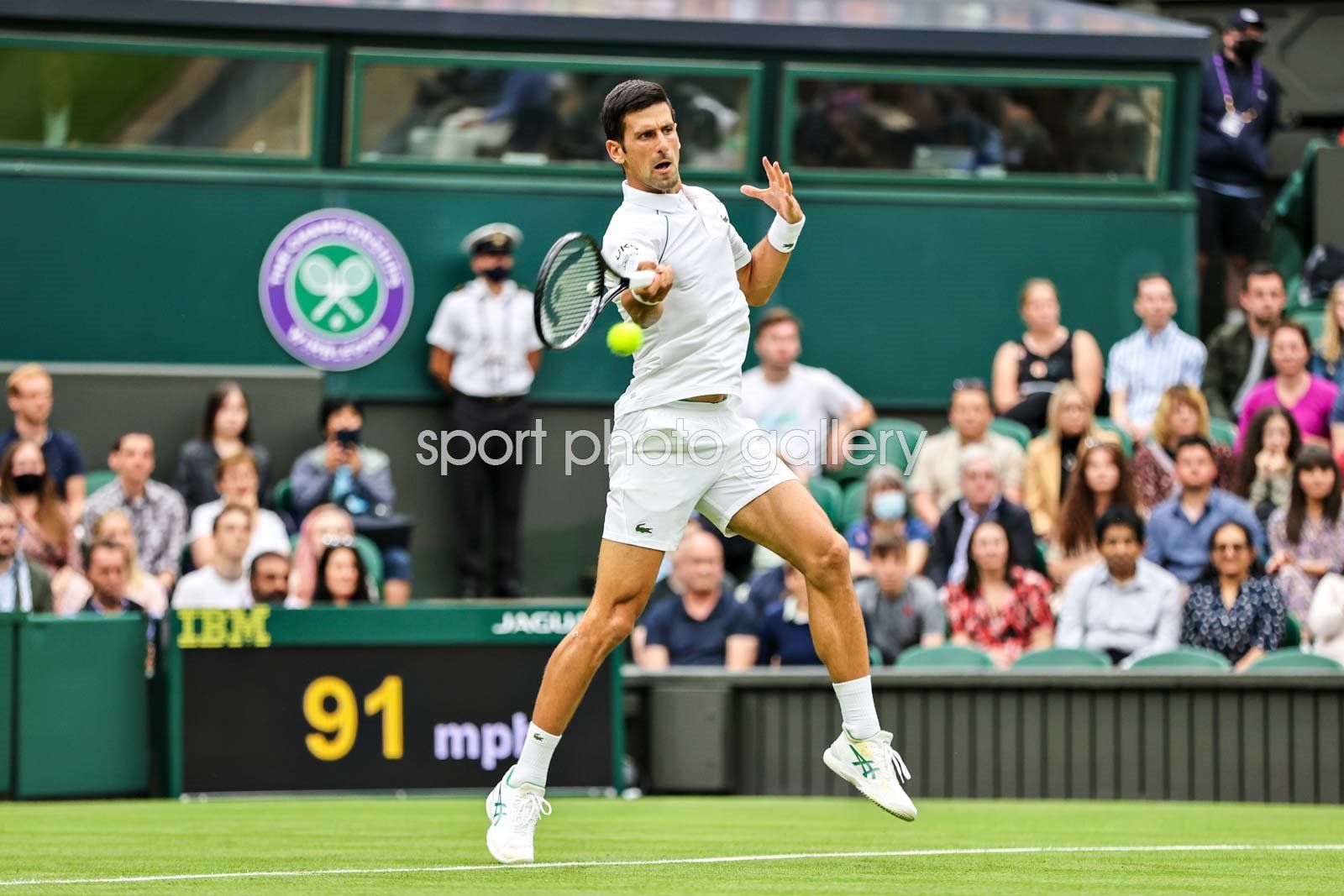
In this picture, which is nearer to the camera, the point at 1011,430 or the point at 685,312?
the point at 685,312

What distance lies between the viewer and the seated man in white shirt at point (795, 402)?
40.8ft

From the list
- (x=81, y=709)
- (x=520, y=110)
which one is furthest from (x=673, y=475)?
(x=520, y=110)

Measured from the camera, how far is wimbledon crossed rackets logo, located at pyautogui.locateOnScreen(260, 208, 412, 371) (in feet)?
45.8

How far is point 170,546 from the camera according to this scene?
1177cm

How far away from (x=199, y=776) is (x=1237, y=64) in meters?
→ 8.97

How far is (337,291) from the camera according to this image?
1402 cm

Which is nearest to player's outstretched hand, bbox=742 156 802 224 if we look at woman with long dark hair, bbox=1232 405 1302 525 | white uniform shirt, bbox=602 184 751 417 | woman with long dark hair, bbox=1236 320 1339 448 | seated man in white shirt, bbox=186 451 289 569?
white uniform shirt, bbox=602 184 751 417

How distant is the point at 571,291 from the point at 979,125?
8935mm

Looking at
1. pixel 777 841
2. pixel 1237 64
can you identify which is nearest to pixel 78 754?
pixel 777 841

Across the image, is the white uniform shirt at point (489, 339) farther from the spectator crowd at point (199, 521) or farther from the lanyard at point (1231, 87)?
the lanyard at point (1231, 87)

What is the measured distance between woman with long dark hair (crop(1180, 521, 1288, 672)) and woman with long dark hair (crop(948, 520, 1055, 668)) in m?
0.73

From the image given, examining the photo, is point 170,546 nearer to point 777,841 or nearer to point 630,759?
point 630,759

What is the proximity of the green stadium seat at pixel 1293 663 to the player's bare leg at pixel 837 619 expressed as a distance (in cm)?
372

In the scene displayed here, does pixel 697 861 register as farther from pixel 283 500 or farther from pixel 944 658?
pixel 283 500
